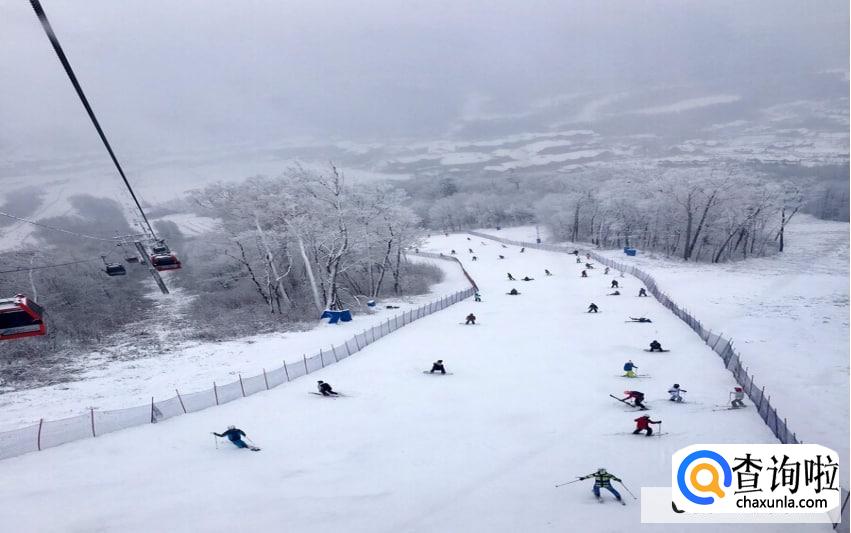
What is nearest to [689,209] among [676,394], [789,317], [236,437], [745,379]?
[789,317]

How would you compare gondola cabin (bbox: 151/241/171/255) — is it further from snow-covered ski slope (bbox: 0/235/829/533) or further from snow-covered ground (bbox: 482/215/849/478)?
snow-covered ground (bbox: 482/215/849/478)

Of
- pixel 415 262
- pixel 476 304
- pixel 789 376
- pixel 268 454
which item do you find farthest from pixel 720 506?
pixel 415 262

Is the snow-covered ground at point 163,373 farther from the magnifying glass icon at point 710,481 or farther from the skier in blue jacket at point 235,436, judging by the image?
the magnifying glass icon at point 710,481

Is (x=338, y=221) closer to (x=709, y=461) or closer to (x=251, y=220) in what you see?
(x=251, y=220)

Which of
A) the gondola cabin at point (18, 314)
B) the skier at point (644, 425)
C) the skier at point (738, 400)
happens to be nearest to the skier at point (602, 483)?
the skier at point (644, 425)

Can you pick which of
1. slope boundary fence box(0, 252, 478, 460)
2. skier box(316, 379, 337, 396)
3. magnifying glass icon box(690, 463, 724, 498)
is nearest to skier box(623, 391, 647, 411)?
magnifying glass icon box(690, 463, 724, 498)
